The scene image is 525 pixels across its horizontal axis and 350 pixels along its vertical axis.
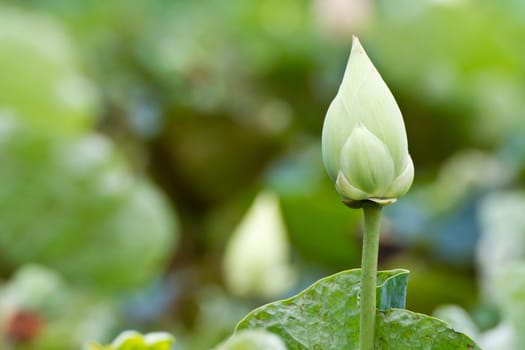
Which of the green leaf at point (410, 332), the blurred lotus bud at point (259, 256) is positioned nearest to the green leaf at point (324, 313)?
the green leaf at point (410, 332)

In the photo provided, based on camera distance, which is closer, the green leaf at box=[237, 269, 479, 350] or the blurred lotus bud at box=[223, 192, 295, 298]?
the green leaf at box=[237, 269, 479, 350]

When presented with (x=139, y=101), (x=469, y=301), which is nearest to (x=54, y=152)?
(x=469, y=301)

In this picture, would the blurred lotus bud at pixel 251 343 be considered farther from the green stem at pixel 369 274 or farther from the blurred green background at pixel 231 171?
the blurred green background at pixel 231 171

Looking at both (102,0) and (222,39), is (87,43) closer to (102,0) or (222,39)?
(222,39)

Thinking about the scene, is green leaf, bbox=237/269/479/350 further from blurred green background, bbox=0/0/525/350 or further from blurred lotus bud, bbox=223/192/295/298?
blurred lotus bud, bbox=223/192/295/298

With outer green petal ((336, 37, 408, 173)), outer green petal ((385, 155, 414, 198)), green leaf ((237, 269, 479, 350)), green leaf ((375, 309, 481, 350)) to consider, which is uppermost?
outer green petal ((336, 37, 408, 173))

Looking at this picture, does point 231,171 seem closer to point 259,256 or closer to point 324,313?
point 259,256

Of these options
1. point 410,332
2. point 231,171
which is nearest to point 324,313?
point 410,332

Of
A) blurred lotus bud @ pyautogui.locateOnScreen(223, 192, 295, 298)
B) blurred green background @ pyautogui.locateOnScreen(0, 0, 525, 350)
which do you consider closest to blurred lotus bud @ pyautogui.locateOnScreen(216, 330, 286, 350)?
blurred green background @ pyautogui.locateOnScreen(0, 0, 525, 350)
